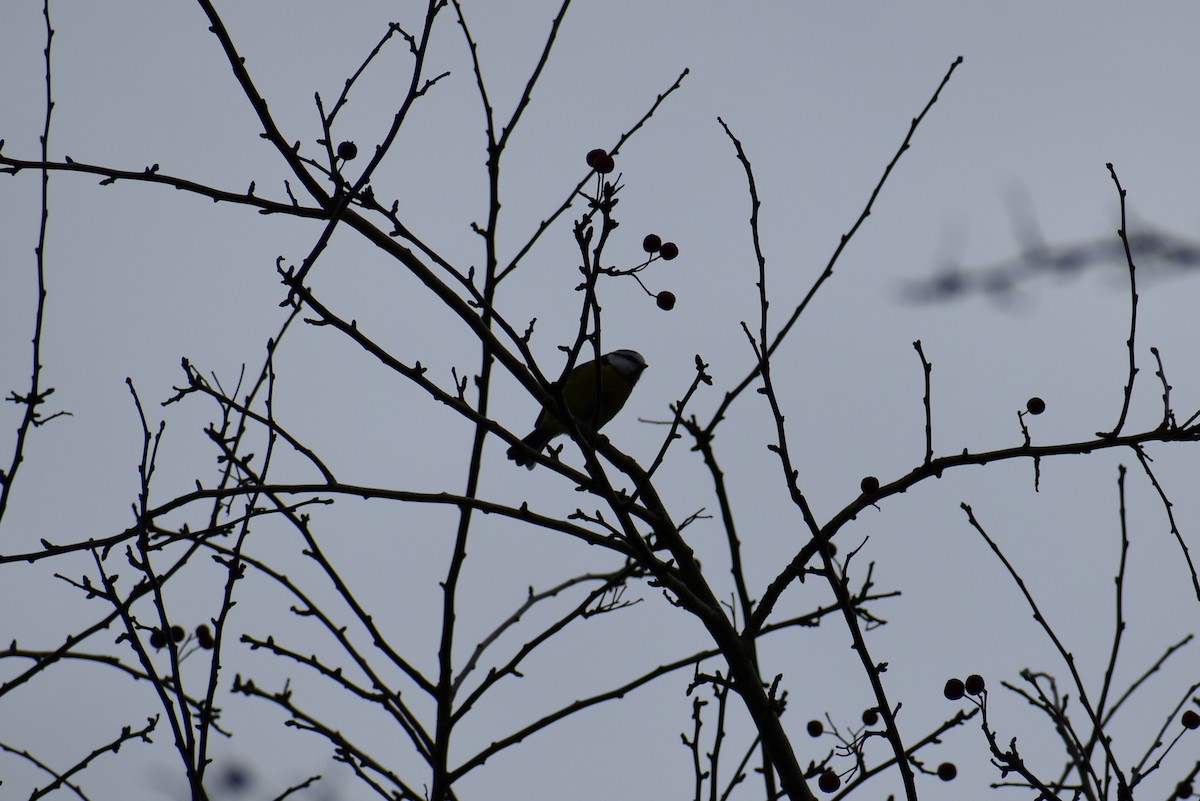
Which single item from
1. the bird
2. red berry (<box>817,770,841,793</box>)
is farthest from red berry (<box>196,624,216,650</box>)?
the bird

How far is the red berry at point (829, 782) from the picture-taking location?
383cm

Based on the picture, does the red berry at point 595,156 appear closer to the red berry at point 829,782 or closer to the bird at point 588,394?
the red berry at point 829,782

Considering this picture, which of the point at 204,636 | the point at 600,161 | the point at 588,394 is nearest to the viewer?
the point at 600,161

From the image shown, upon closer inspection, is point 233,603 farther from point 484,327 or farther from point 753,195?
point 753,195

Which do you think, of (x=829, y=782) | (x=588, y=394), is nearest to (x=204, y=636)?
(x=829, y=782)

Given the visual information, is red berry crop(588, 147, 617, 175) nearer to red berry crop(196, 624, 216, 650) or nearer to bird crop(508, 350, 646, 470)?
red berry crop(196, 624, 216, 650)

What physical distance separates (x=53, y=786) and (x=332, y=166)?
2124 millimetres

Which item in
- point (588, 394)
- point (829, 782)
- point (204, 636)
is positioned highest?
point (588, 394)

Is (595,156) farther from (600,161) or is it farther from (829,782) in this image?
(829,782)

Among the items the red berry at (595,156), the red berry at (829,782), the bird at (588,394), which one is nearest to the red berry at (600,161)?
the red berry at (595,156)

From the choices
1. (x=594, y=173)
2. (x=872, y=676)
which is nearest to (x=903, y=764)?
(x=872, y=676)

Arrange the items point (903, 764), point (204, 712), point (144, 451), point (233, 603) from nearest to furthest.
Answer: point (903, 764) → point (204, 712) → point (233, 603) → point (144, 451)

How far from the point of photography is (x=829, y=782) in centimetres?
387

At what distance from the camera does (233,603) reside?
11.2 feet
